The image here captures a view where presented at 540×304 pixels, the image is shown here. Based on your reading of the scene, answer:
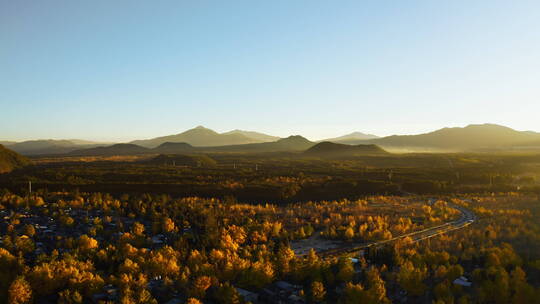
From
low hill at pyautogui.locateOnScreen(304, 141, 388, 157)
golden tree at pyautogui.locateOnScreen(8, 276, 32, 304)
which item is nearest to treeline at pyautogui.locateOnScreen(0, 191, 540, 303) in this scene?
golden tree at pyautogui.locateOnScreen(8, 276, 32, 304)

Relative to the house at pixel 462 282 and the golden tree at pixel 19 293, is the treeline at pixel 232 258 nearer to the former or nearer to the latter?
the golden tree at pixel 19 293

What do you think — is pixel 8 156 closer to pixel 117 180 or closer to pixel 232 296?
pixel 117 180

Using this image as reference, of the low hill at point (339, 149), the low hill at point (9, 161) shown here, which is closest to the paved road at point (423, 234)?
the low hill at point (9, 161)

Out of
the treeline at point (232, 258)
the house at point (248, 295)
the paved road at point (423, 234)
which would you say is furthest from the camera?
the paved road at point (423, 234)

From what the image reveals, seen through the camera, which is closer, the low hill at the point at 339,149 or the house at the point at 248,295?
the house at the point at 248,295

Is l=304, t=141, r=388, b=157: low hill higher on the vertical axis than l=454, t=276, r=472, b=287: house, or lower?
higher

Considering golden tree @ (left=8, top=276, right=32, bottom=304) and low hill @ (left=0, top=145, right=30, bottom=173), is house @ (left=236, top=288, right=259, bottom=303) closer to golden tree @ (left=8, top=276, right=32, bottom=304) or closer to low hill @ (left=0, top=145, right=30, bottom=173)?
golden tree @ (left=8, top=276, right=32, bottom=304)

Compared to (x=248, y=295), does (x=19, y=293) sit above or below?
above

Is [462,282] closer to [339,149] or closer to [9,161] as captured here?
[9,161]

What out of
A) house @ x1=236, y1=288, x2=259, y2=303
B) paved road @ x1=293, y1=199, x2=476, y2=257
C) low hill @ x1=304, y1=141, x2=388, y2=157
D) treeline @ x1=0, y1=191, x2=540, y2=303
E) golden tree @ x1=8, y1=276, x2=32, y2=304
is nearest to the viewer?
A: golden tree @ x1=8, y1=276, x2=32, y2=304

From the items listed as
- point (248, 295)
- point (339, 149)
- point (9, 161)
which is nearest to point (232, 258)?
point (248, 295)

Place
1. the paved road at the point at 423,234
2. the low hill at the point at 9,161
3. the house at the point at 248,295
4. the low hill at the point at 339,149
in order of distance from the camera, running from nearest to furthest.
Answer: the house at the point at 248,295 → the paved road at the point at 423,234 → the low hill at the point at 9,161 → the low hill at the point at 339,149
